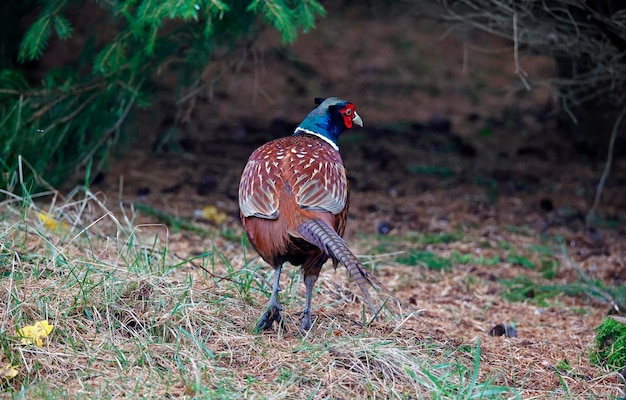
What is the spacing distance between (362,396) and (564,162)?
564 cm

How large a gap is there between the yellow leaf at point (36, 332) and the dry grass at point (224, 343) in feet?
0.11

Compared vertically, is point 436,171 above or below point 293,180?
below

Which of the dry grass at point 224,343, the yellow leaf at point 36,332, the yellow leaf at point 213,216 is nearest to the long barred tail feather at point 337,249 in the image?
the dry grass at point 224,343

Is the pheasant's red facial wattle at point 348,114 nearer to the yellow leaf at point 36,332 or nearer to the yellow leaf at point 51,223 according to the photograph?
the yellow leaf at point 51,223

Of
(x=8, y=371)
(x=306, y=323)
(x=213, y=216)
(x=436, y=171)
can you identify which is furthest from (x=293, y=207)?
(x=436, y=171)

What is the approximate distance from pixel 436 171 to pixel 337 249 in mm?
4786

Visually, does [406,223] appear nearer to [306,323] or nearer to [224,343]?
[306,323]

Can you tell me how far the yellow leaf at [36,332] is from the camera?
3.50 metres

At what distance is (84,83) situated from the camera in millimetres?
6062

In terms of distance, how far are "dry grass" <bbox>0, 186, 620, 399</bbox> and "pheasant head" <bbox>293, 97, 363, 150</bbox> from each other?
81cm

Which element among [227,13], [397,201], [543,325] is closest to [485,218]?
[397,201]

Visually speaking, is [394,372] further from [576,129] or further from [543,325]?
[576,129]

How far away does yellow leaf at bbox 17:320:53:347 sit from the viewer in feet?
11.5

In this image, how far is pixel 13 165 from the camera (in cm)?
587
